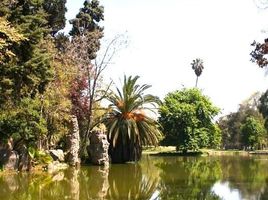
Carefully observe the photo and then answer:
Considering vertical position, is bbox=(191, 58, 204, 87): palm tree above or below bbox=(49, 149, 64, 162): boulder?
above

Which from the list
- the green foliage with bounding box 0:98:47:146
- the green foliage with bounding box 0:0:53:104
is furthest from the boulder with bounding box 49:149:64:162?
the green foliage with bounding box 0:0:53:104

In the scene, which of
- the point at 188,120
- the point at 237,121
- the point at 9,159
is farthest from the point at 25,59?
the point at 237,121

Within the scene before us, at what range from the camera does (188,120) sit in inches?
2293

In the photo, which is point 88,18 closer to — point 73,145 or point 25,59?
point 73,145

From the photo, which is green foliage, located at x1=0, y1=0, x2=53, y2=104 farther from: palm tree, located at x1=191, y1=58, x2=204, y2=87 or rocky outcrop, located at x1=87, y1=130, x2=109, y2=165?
palm tree, located at x1=191, y1=58, x2=204, y2=87

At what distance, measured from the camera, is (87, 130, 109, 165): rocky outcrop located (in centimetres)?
3219

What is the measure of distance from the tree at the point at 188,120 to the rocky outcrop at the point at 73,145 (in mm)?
26238

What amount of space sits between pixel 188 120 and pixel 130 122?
24.0 metres

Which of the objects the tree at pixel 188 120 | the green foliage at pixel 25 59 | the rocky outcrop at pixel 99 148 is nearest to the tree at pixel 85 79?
the rocky outcrop at pixel 99 148

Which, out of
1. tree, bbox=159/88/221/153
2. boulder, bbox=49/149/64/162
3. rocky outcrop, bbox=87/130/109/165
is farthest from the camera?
tree, bbox=159/88/221/153

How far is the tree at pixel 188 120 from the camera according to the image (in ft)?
190

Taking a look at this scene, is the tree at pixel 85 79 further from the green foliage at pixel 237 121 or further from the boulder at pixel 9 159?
the green foliage at pixel 237 121

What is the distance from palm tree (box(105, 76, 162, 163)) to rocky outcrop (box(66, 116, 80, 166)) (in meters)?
4.48

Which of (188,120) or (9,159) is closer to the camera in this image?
(9,159)
